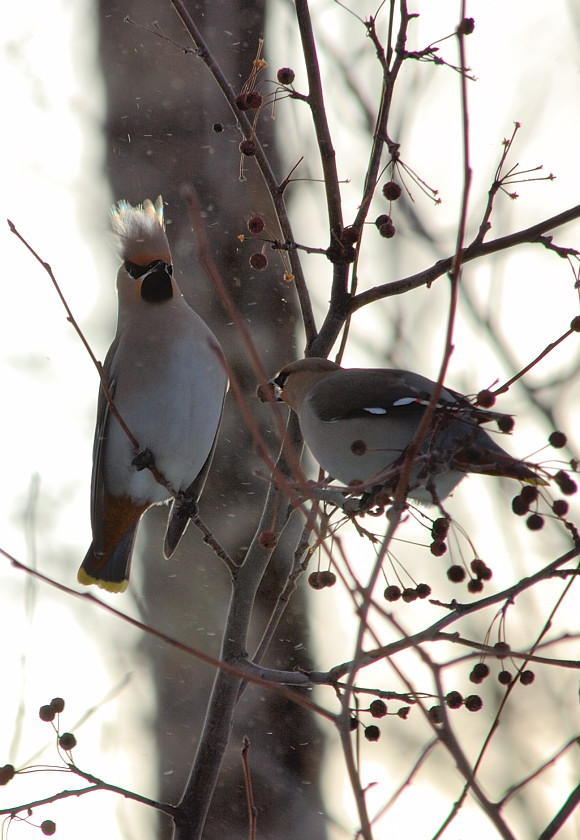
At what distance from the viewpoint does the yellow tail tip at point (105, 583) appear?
3982 millimetres

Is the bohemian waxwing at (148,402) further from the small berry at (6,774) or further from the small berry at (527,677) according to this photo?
the small berry at (527,677)

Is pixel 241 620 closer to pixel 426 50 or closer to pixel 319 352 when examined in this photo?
pixel 319 352

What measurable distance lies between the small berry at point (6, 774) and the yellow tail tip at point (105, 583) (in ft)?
5.77

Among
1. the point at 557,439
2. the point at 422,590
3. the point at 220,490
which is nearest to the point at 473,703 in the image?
the point at 422,590

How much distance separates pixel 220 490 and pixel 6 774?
7.85ft

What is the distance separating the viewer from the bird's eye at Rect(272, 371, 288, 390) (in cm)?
336

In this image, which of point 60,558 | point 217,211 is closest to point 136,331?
point 217,211

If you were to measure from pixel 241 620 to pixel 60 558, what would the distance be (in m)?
3.77

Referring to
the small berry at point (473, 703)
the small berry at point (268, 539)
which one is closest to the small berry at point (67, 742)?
the small berry at point (268, 539)

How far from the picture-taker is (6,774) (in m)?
2.20

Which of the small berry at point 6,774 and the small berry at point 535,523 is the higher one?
the small berry at point 535,523

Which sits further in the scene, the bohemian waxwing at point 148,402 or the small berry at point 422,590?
the bohemian waxwing at point 148,402

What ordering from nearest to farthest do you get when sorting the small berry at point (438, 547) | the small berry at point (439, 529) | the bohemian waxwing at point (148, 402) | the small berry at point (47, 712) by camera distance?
the small berry at point (439, 529) < the small berry at point (438, 547) < the small berry at point (47, 712) < the bohemian waxwing at point (148, 402)

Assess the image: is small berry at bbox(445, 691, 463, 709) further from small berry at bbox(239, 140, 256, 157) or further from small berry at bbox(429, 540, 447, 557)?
small berry at bbox(239, 140, 256, 157)
